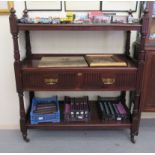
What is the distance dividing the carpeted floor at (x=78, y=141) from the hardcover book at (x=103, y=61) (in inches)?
29.1

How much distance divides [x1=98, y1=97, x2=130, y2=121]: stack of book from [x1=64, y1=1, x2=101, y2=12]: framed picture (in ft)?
3.02

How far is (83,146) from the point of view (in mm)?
1727

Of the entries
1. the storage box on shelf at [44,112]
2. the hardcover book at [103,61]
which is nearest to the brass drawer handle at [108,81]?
the hardcover book at [103,61]

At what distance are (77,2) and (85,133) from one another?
1248 mm

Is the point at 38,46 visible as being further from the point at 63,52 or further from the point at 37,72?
the point at 37,72

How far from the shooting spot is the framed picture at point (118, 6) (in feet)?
5.77

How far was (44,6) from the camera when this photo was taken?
1.75 metres

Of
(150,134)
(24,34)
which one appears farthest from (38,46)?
(150,134)

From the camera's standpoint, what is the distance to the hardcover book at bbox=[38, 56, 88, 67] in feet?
5.08

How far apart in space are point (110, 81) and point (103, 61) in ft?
0.60

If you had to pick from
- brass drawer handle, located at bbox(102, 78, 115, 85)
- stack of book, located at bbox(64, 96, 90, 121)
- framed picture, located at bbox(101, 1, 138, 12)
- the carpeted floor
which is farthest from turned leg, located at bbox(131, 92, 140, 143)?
framed picture, located at bbox(101, 1, 138, 12)

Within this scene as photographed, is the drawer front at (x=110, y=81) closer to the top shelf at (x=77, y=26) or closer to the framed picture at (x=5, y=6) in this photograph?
the top shelf at (x=77, y=26)

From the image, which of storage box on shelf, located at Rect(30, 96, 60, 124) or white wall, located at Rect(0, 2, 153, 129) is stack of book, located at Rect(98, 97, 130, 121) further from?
white wall, located at Rect(0, 2, 153, 129)

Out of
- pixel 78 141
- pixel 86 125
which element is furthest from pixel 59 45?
pixel 78 141
